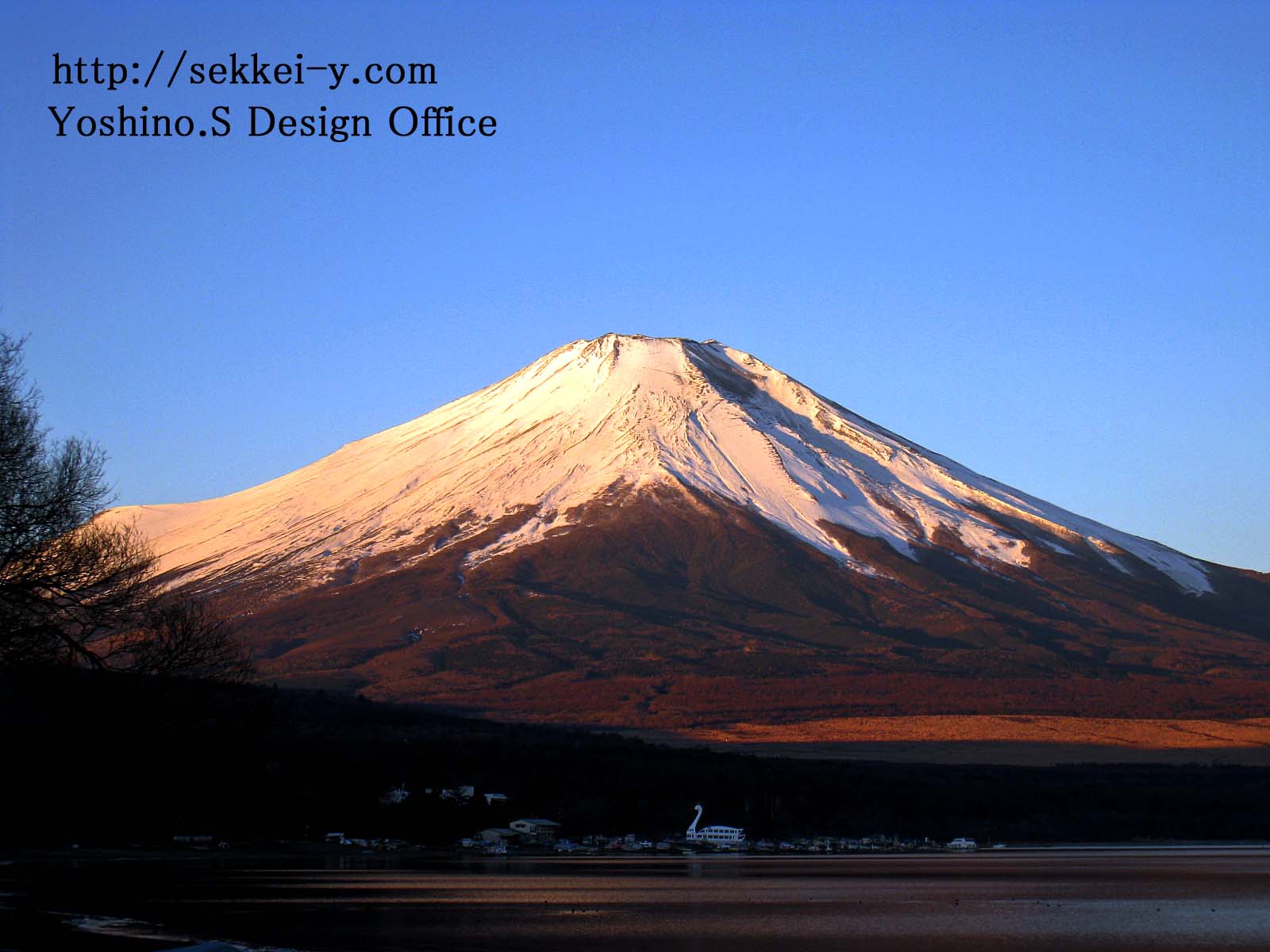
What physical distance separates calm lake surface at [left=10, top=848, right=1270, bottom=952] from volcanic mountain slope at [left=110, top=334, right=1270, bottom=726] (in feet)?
150

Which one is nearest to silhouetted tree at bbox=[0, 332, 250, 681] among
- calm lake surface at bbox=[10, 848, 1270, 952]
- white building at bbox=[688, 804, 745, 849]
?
calm lake surface at bbox=[10, 848, 1270, 952]

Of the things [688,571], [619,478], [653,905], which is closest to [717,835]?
[653,905]

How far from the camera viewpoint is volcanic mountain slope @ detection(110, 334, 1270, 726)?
310 feet

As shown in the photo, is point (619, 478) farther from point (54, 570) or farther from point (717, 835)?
point (54, 570)

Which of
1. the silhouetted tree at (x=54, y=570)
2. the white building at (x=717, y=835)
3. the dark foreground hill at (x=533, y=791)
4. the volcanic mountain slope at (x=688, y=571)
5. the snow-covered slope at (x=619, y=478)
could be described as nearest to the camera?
the silhouetted tree at (x=54, y=570)

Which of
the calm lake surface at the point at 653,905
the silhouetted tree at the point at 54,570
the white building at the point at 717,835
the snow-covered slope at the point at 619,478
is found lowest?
the white building at the point at 717,835

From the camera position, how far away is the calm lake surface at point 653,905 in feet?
75.9

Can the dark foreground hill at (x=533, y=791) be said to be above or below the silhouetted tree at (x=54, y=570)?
below

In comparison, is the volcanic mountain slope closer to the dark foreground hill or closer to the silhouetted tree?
the dark foreground hill

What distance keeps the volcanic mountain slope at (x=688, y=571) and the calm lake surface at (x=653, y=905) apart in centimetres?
4580

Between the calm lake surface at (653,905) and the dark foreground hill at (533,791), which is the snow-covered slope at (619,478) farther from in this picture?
the calm lake surface at (653,905)

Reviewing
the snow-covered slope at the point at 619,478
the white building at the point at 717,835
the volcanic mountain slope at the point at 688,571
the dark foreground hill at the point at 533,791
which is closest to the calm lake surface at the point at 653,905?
the dark foreground hill at the point at 533,791

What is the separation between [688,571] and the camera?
115375 millimetres

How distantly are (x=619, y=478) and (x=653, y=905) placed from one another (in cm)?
9768
